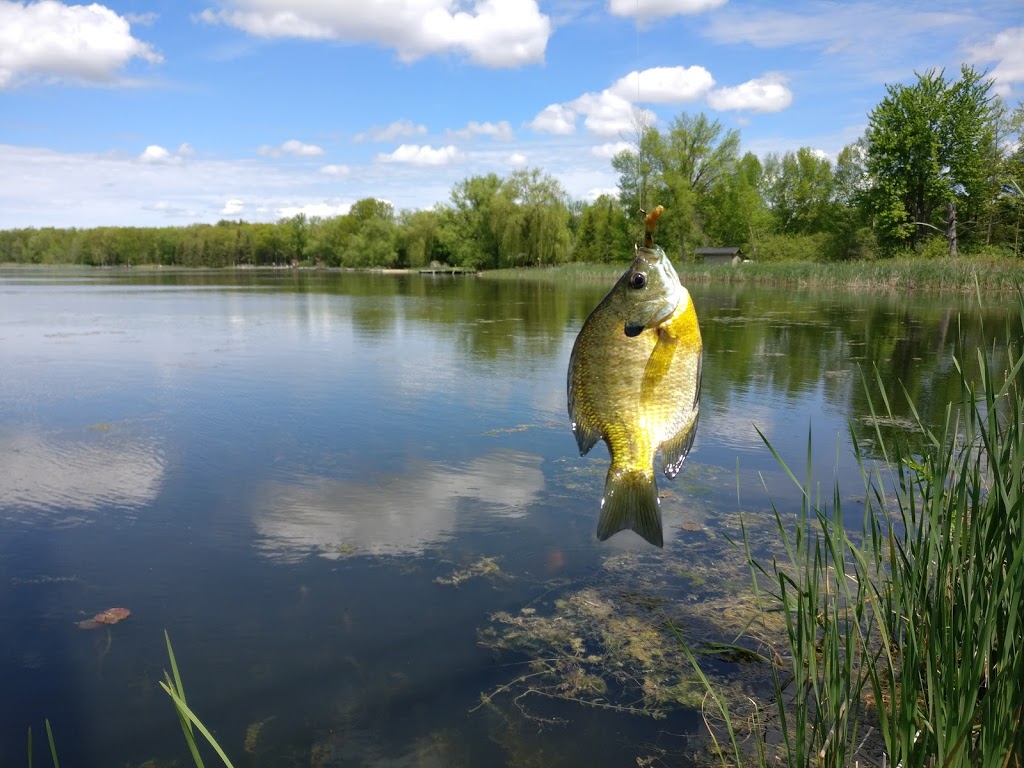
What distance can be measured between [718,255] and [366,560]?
60.0m

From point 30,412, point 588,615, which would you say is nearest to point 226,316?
point 30,412

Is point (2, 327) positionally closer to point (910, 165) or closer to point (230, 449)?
point (230, 449)

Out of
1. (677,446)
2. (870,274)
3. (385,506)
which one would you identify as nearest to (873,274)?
(870,274)

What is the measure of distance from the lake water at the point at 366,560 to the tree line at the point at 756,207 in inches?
110

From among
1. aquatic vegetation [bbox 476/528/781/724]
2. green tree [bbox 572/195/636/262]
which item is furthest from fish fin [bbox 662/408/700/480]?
green tree [bbox 572/195/636/262]

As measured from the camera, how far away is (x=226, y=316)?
2208 centimetres

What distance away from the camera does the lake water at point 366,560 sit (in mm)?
3535

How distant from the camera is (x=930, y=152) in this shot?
4534 cm

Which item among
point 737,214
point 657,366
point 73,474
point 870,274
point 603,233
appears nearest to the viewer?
point 657,366

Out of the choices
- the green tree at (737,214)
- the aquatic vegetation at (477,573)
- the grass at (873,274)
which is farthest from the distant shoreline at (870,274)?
the aquatic vegetation at (477,573)

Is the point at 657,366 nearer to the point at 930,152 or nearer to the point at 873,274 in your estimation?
the point at 873,274

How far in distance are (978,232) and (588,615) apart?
2014 inches

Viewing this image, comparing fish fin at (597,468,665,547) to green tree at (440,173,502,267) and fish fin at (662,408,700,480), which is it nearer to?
fish fin at (662,408,700,480)

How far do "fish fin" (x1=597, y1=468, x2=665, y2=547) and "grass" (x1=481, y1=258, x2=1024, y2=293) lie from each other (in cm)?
2683
